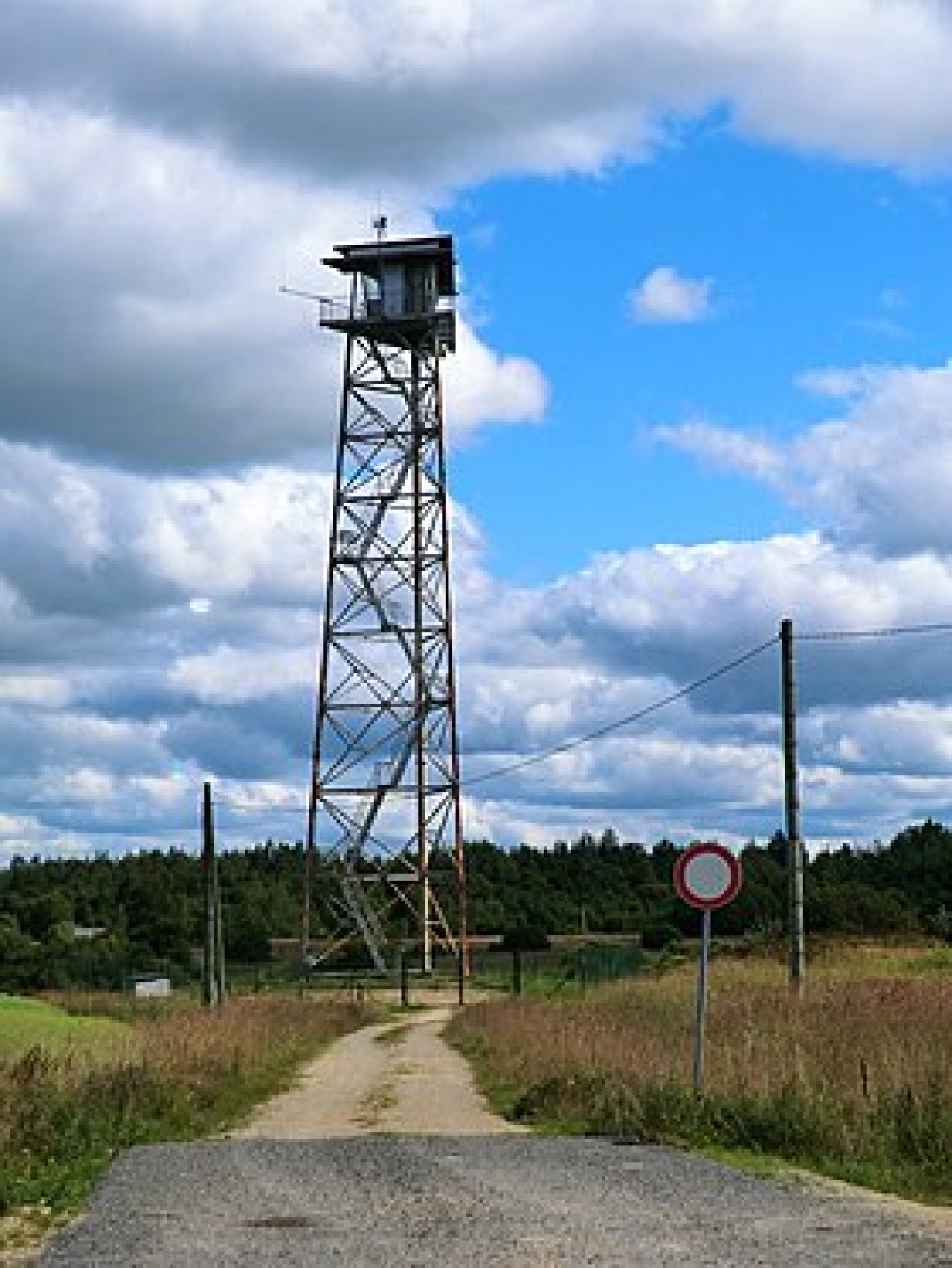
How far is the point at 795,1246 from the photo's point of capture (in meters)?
11.9

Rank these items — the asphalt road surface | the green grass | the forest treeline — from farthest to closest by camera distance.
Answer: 1. the forest treeline
2. the green grass
3. the asphalt road surface

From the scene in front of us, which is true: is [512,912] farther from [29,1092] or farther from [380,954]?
[29,1092]

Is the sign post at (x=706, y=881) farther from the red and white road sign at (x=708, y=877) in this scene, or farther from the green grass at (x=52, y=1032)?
the green grass at (x=52, y=1032)

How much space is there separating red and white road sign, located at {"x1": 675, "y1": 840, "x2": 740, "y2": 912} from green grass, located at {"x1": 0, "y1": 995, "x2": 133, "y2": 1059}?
7838 mm

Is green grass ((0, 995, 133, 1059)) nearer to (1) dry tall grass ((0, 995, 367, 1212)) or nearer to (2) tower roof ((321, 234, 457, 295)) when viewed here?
(1) dry tall grass ((0, 995, 367, 1212))

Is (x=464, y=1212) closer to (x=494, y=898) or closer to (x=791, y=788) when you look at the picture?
(x=791, y=788)

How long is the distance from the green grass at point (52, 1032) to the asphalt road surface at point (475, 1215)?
25.5ft

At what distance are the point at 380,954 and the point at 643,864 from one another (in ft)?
272

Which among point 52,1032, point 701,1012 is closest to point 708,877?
point 701,1012

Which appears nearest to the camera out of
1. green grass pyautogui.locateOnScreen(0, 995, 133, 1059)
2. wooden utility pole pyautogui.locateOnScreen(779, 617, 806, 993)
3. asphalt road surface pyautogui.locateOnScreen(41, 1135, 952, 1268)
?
asphalt road surface pyautogui.locateOnScreen(41, 1135, 952, 1268)

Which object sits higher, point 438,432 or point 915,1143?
point 438,432

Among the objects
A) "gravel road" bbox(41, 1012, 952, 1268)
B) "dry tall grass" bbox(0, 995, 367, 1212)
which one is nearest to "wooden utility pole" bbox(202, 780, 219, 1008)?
"dry tall grass" bbox(0, 995, 367, 1212)

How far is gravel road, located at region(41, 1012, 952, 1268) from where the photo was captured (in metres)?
11.8

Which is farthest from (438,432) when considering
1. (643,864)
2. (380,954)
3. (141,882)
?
(643,864)
